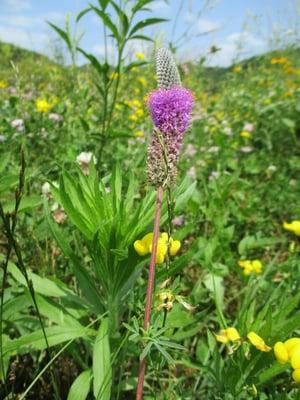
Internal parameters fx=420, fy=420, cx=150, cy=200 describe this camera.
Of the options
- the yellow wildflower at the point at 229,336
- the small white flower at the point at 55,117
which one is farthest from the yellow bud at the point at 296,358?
the small white flower at the point at 55,117

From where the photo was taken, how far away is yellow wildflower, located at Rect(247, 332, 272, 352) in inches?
53.8

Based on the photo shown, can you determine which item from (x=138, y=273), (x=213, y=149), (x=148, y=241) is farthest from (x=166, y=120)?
(x=213, y=149)

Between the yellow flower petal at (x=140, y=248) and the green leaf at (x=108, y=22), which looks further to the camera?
the green leaf at (x=108, y=22)

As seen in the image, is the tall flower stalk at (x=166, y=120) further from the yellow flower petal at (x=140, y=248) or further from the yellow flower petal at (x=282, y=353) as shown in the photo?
the yellow flower petal at (x=282, y=353)

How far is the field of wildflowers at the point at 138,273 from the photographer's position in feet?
3.79

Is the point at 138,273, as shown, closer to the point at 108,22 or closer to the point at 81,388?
the point at 81,388

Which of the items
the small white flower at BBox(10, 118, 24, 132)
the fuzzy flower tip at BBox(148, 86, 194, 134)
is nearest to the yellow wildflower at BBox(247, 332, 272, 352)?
the fuzzy flower tip at BBox(148, 86, 194, 134)

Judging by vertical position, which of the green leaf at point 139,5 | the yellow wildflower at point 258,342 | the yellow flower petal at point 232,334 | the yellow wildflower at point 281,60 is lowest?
the yellow flower petal at point 232,334

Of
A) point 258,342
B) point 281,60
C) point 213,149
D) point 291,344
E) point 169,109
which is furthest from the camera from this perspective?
point 281,60

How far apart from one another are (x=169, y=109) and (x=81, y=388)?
98cm

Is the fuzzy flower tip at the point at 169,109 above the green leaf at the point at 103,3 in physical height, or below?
below

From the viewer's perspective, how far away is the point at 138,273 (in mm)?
1604

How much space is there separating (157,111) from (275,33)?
6.67 metres

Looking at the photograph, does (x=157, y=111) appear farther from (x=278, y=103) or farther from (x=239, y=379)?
(x=278, y=103)
